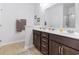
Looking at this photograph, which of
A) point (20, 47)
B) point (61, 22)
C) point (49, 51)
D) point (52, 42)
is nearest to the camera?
point (52, 42)

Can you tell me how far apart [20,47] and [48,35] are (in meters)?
0.85

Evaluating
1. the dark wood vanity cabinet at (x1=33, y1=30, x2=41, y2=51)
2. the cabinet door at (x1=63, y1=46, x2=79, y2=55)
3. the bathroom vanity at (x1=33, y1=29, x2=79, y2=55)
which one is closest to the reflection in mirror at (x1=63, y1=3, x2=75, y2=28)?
the bathroom vanity at (x1=33, y1=29, x2=79, y2=55)

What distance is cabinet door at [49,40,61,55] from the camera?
1750 mm

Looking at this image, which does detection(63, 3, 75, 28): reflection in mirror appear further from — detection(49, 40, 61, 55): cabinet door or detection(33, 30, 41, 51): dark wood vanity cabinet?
detection(33, 30, 41, 51): dark wood vanity cabinet

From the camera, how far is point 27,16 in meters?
2.18

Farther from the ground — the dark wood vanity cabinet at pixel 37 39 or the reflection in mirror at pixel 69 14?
the reflection in mirror at pixel 69 14

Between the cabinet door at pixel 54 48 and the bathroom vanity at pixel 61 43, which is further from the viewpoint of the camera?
the cabinet door at pixel 54 48

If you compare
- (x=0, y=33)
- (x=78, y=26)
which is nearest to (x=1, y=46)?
(x=0, y=33)

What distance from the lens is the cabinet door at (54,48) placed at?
1750mm

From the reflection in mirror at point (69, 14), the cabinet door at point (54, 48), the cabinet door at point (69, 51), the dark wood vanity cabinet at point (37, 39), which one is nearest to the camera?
the cabinet door at point (69, 51)

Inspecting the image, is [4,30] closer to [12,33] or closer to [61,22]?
[12,33]

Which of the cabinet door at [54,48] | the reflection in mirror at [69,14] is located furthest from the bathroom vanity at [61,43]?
the reflection in mirror at [69,14]

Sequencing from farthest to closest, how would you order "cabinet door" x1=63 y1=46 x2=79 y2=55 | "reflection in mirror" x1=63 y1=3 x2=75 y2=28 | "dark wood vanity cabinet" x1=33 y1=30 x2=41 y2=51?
"dark wood vanity cabinet" x1=33 y1=30 x2=41 y2=51 → "reflection in mirror" x1=63 y1=3 x2=75 y2=28 → "cabinet door" x1=63 y1=46 x2=79 y2=55

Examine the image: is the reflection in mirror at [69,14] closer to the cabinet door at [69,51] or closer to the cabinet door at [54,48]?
the cabinet door at [54,48]
